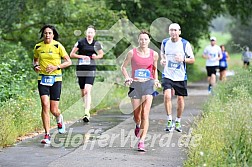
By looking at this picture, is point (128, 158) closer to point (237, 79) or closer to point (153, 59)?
point (153, 59)

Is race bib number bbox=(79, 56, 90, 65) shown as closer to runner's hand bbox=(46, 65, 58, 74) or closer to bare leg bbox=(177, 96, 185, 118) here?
bare leg bbox=(177, 96, 185, 118)

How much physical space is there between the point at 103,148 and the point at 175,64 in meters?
2.94

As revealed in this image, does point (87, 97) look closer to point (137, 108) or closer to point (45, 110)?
point (45, 110)

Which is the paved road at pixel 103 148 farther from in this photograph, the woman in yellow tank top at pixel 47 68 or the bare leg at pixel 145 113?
the woman in yellow tank top at pixel 47 68

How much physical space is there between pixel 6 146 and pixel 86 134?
6.24ft

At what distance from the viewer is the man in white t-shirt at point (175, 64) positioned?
12133 millimetres

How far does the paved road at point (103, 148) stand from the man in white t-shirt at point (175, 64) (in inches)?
22.0

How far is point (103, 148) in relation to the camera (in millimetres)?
10000

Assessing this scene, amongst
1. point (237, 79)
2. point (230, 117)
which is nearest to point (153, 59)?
point (230, 117)

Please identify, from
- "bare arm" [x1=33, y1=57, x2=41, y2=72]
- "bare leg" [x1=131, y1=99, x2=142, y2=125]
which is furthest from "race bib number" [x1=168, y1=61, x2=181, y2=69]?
"bare arm" [x1=33, y1=57, x2=41, y2=72]

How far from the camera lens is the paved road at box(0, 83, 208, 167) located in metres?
8.82

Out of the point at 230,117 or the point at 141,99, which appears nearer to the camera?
the point at 230,117

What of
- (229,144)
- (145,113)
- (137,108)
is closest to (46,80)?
(137,108)

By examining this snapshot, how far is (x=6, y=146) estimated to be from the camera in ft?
33.3
